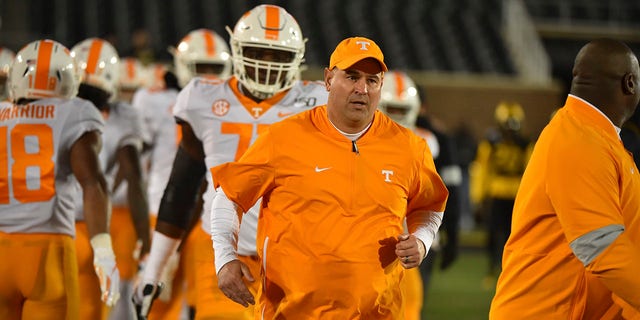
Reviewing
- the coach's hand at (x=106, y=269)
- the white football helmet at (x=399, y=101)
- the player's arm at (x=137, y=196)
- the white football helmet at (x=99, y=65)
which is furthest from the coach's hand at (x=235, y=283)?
the white football helmet at (x=399, y=101)

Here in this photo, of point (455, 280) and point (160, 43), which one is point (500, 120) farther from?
point (160, 43)

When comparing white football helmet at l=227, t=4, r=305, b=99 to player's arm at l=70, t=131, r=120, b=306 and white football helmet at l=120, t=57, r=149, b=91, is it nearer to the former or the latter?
player's arm at l=70, t=131, r=120, b=306

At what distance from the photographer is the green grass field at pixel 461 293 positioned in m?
9.08

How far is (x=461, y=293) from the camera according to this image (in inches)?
414

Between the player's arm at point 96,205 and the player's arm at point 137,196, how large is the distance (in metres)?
1.20

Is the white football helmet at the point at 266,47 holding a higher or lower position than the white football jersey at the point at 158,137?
higher

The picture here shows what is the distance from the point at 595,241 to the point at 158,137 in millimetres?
4608

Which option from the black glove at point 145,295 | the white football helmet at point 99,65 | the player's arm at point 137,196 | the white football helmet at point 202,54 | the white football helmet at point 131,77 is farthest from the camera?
the white football helmet at point 131,77

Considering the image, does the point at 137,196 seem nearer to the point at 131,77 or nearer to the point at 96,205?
the point at 96,205

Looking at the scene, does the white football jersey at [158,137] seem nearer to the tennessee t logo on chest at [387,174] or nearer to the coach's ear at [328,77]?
the coach's ear at [328,77]

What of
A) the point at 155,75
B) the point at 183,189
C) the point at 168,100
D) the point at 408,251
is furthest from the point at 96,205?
the point at 155,75

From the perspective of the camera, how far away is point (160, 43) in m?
19.5

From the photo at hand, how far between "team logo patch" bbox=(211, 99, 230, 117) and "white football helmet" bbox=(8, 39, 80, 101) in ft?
2.06

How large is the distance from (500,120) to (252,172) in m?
8.01
